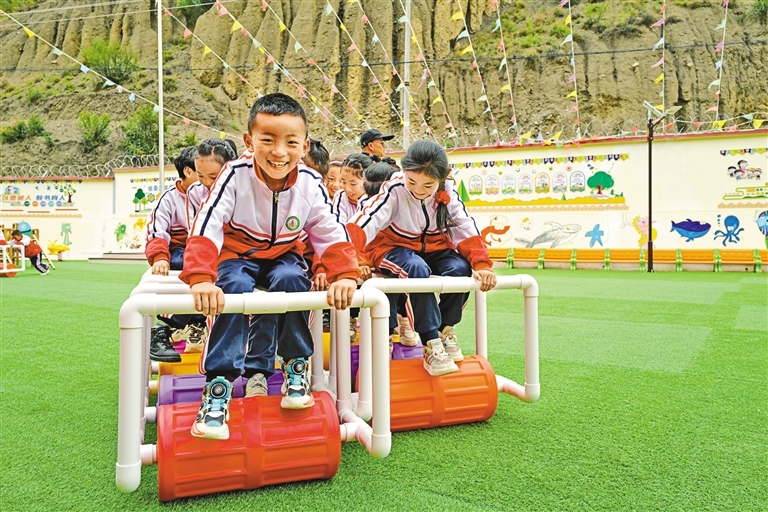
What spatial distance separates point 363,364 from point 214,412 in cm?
55

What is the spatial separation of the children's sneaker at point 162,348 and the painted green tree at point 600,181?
443 inches

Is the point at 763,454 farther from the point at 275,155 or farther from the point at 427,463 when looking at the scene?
the point at 275,155

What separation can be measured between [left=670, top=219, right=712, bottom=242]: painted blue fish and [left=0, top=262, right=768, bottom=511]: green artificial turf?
320 inches

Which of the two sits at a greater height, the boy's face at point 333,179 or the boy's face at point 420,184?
the boy's face at point 333,179

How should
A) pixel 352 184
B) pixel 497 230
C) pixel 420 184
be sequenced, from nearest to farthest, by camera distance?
1. pixel 420 184
2. pixel 352 184
3. pixel 497 230

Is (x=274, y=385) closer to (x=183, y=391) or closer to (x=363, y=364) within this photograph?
(x=183, y=391)

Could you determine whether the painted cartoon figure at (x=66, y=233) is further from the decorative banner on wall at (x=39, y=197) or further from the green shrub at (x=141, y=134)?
the green shrub at (x=141, y=134)

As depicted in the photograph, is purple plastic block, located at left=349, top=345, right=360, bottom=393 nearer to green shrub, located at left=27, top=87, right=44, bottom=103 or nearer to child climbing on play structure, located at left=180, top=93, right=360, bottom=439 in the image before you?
child climbing on play structure, located at left=180, top=93, right=360, bottom=439

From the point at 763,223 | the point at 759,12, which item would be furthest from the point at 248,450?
the point at 759,12

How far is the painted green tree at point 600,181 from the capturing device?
40.2 ft

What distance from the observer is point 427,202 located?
252 cm

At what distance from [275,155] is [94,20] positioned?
148ft

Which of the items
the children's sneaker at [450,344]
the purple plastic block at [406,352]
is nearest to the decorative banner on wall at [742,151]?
the purple plastic block at [406,352]

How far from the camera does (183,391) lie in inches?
84.0
